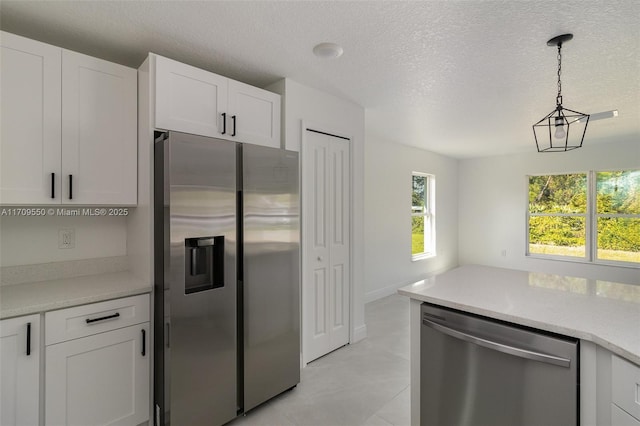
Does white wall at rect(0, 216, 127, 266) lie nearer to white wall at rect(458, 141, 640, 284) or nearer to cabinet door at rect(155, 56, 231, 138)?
cabinet door at rect(155, 56, 231, 138)

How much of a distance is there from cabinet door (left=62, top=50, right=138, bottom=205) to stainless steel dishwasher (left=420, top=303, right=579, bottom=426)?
206 cm

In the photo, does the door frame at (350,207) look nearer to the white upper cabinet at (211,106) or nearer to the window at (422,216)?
the white upper cabinet at (211,106)

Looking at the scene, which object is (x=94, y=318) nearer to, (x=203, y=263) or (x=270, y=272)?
(x=203, y=263)

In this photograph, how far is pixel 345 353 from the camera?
2955 mm

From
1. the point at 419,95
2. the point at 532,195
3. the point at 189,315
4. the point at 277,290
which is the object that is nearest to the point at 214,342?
the point at 189,315

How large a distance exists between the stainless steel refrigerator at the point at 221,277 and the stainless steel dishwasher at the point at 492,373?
1016 mm

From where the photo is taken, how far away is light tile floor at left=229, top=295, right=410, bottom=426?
205 cm

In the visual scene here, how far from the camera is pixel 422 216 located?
591 cm

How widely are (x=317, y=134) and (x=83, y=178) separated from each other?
177 centimetres

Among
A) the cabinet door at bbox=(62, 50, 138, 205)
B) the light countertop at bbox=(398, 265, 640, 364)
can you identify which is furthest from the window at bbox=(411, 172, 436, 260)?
the cabinet door at bbox=(62, 50, 138, 205)

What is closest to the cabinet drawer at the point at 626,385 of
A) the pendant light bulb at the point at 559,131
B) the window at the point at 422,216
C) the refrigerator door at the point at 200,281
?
the pendant light bulb at the point at 559,131

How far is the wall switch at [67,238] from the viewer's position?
6.90 feet

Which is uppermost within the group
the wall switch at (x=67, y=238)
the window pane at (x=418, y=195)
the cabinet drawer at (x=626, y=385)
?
the window pane at (x=418, y=195)

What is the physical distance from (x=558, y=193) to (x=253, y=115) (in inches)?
232
